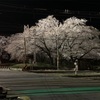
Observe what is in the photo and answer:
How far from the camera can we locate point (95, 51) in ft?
213

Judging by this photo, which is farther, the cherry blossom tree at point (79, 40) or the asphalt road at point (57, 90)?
the cherry blossom tree at point (79, 40)

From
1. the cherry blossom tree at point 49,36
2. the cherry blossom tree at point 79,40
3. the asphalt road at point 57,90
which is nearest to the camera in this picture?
the asphalt road at point 57,90

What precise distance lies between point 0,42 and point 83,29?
32.6 metres

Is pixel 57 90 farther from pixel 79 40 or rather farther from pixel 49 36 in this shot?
pixel 49 36

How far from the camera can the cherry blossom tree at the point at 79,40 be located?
6278 cm

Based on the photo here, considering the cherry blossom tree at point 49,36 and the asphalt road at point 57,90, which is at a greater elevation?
the cherry blossom tree at point 49,36

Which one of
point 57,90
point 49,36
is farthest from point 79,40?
point 57,90

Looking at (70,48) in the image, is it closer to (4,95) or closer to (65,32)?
(65,32)

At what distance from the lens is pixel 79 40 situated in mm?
63031

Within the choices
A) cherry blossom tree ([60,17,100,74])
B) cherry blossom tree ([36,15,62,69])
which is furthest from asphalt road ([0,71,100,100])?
cherry blossom tree ([36,15,62,69])

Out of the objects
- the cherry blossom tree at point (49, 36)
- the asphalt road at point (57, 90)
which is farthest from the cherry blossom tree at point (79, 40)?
the asphalt road at point (57, 90)

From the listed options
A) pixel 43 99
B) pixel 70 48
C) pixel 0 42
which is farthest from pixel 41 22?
pixel 43 99

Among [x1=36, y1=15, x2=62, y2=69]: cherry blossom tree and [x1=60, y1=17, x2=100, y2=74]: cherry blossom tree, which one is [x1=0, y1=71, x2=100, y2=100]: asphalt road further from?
[x1=36, y1=15, x2=62, y2=69]: cherry blossom tree

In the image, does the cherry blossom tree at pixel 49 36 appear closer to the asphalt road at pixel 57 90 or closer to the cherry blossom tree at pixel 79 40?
the cherry blossom tree at pixel 79 40
